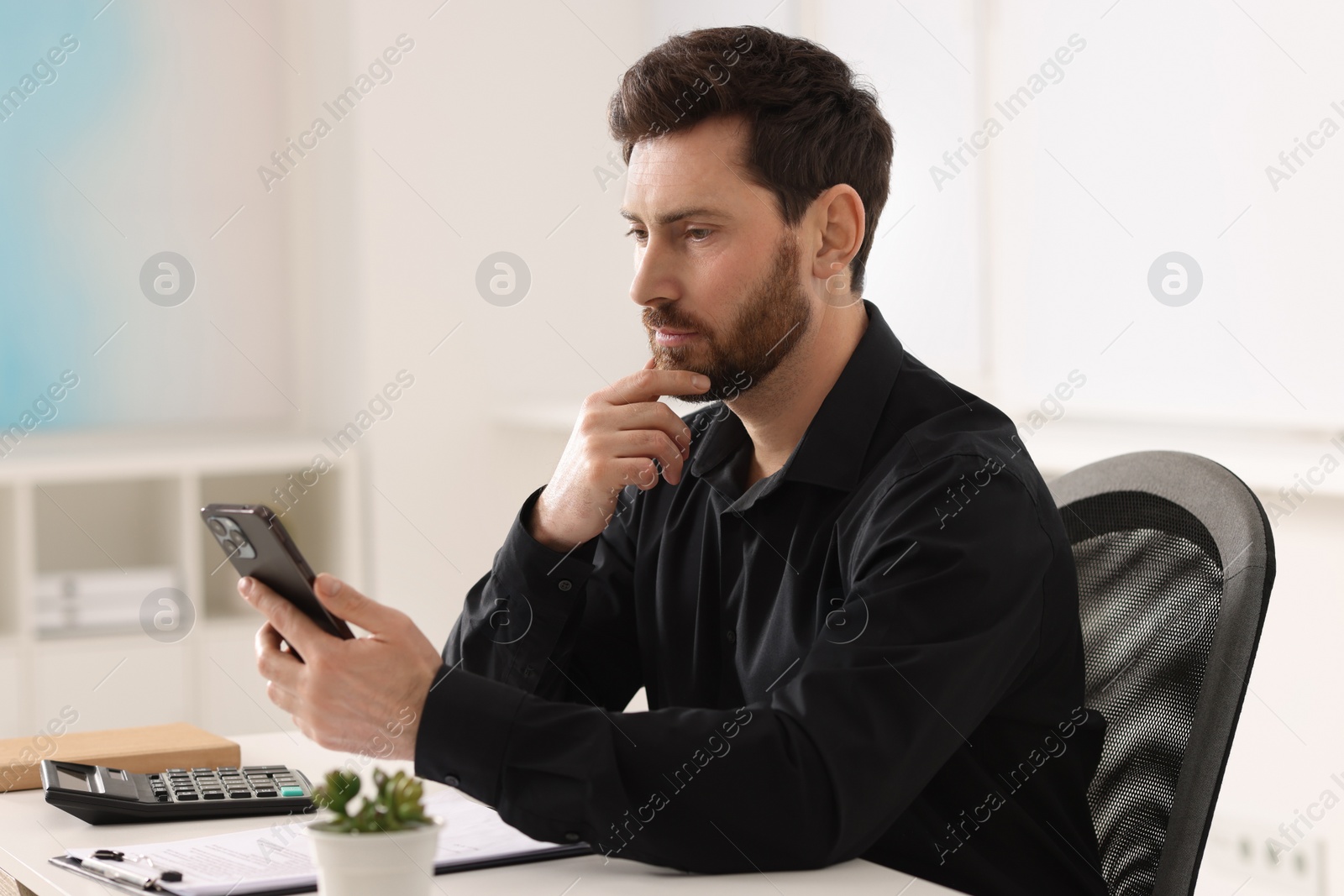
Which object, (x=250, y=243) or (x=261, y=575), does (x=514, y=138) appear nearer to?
(x=250, y=243)

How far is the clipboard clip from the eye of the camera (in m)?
1.06

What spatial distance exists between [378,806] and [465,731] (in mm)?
248

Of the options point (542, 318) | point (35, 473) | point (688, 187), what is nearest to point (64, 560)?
point (35, 473)

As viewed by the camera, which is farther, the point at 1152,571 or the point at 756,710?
the point at 1152,571

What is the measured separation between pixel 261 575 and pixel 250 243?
11.6 feet

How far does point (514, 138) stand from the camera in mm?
4277

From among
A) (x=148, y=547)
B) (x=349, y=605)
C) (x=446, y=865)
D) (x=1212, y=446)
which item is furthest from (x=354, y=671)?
(x=148, y=547)

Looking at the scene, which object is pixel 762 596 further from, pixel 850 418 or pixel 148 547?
pixel 148 547

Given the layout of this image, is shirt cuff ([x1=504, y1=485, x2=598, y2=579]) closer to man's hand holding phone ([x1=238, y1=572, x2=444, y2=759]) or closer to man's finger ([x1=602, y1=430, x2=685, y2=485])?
man's finger ([x1=602, y1=430, x2=685, y2=485])

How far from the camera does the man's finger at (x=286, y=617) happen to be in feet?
3.58

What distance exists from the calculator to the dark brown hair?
30.9 inches

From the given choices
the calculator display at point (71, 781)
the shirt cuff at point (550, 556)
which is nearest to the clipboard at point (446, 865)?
the calculator display at point (71, 781)

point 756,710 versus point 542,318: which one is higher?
point 756,710

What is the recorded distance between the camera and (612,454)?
4.90ft
